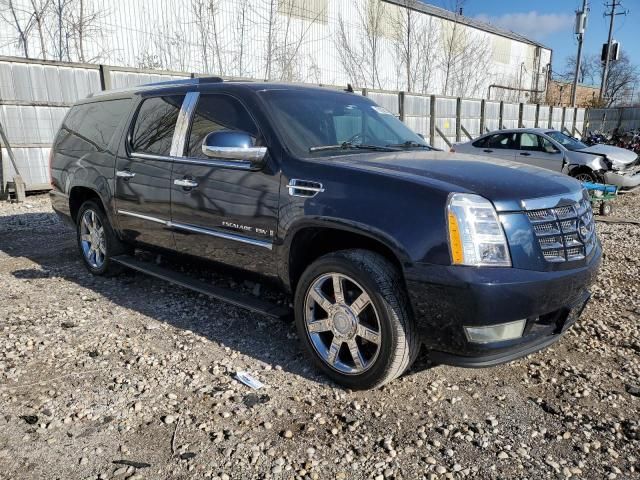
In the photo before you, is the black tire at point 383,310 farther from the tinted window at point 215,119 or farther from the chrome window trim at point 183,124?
the chrome window trim at point 183,124

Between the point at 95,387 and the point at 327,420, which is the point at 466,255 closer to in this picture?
the point at 327,420

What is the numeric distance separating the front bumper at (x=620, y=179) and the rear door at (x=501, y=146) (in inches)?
87.4

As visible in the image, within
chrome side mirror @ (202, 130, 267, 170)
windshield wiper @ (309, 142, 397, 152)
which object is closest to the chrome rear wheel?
chrome side mirror @ (202, 130, 267, 170)

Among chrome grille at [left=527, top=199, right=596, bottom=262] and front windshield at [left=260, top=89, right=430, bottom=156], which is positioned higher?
front windshield at [left=260, top=89, right=430, bottom=156]

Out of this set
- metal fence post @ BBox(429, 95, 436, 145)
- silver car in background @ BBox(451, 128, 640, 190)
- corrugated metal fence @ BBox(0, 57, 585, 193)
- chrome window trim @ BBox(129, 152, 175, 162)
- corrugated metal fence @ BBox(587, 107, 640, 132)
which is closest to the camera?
chrome window trim @ BBox(129, 152, 175, 162)

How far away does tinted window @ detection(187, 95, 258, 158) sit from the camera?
12.0 feet

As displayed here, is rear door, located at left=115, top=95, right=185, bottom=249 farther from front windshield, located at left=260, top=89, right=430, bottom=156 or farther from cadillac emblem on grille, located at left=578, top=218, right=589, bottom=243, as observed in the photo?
cadillac emblem on grille, located at left=578, top=218, right=589, bottom=243

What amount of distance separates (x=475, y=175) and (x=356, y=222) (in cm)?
76

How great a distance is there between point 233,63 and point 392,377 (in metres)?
18.4

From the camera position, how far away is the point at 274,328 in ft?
13.3

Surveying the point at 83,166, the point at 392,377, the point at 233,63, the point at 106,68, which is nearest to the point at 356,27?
the point at 233,63

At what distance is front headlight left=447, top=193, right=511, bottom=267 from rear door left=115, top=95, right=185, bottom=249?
2466 millimetres

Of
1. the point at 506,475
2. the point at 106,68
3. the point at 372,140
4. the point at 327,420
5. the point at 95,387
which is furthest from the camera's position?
the point at 106,68

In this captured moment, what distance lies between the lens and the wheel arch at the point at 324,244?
2.82 m
